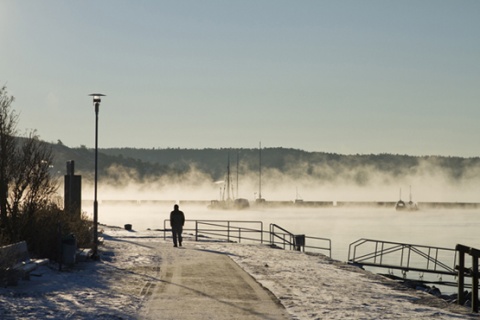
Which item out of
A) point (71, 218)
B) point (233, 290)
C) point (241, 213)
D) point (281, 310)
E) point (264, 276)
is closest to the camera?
point (281, 310)

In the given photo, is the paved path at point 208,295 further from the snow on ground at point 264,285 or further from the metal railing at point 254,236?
the metal railing at point 254,236

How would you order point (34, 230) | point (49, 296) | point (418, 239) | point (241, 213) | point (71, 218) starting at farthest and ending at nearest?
1. point (241, 213)
2. point (418, 239)
3. point (71, 218)
4. point (34, 230)
5. point (49, 296)

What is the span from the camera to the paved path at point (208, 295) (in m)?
18.8

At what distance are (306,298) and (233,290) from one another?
7.77ft

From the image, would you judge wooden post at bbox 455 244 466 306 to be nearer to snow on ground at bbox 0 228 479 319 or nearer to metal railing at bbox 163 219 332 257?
snow on ground at bbox 0 228 479 319

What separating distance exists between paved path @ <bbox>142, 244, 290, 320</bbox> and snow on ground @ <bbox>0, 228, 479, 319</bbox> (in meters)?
0.40

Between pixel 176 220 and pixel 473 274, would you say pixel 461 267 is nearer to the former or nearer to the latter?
pixel 473 274

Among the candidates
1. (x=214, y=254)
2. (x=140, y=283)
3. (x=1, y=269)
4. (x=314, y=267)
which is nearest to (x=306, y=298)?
(x=140, y=283)

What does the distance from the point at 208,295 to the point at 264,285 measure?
3.15 meters

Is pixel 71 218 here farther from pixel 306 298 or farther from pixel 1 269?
pixel 306 298

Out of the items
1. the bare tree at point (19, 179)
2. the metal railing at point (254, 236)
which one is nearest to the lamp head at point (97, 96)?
the bare tree at point (19, 179)

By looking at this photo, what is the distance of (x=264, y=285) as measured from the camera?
25.0m

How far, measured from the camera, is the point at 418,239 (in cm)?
13362

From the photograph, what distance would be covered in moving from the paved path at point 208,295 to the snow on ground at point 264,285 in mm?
403
